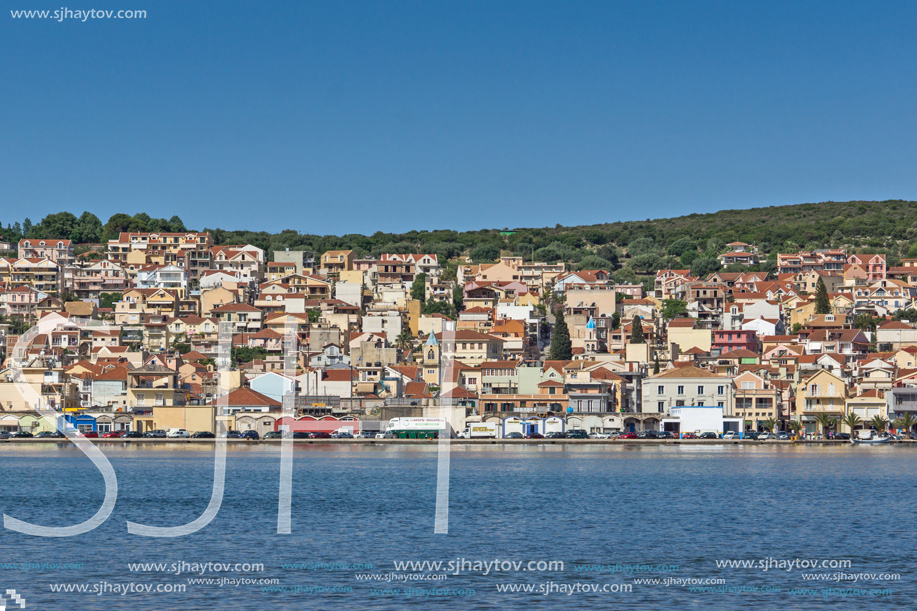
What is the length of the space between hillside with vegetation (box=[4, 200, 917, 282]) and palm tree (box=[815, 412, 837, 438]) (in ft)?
210

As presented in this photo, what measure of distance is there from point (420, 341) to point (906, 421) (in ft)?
→ 145

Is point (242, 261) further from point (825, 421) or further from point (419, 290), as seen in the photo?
point (825, 421)

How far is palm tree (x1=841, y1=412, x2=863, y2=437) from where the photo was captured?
274ft

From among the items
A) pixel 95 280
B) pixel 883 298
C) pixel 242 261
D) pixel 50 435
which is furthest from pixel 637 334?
pixel 95 280

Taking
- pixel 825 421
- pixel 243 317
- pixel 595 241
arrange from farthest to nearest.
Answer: pixel 595 241 → pixel 243 317 → pixel 825 421

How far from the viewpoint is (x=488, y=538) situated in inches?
1312

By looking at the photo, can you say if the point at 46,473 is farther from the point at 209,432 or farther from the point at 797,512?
the point at 797,512

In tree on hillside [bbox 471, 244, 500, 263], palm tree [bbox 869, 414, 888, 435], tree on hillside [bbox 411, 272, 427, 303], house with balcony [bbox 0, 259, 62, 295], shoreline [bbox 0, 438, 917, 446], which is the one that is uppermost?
tree on hillside [bbox 471, 244, 500, 263]

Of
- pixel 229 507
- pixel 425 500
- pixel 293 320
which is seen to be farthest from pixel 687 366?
pixel 229 507

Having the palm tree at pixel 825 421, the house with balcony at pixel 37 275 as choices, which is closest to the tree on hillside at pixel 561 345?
the palm tree at pixel 825 421

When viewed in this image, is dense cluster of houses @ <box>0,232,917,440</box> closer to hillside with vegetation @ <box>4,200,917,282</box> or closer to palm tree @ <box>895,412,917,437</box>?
palm tree @ <box>895,412,917,437</box>

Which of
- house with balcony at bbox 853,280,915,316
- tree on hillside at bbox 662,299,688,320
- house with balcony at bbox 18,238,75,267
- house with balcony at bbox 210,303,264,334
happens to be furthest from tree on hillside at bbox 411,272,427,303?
house with balcony at bbox 853,280,915,316

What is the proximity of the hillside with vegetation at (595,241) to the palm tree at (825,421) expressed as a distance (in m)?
64.0

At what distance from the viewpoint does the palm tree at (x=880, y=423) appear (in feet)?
272
